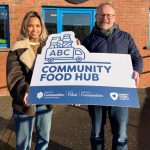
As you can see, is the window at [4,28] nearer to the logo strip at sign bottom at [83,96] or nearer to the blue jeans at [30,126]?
the blue jeans at [30,126]

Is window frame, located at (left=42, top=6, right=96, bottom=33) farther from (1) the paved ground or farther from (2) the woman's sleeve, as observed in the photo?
(2) the woman's sleeve

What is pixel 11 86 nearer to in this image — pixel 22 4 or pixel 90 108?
pixel 90 108

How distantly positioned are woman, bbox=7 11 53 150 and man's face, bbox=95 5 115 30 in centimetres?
59

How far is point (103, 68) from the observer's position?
370 centimetres

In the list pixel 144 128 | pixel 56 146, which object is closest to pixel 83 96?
pixel 56 146

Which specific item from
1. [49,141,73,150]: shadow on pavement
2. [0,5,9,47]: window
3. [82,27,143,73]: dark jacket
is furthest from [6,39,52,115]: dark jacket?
[0,5,9,47]: window

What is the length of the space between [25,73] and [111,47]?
91 centimetres

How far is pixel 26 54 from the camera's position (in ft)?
12.2

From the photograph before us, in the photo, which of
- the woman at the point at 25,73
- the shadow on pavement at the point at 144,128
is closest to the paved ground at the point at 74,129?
the shadow on pavement at the point at 144,128

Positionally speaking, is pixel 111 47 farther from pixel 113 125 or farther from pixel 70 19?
pixel 70 19

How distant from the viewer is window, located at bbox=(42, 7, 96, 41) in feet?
29.8

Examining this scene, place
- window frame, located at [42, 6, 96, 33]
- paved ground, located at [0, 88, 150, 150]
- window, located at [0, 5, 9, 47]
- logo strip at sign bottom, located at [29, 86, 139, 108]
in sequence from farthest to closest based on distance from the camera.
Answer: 1. window frame, located at [42, 6, 96, 33]
2. window, located at [0, 5, 9, 47]
3. paved ground, located at [0, 88, 150, 150]
4. logo strip at sign bottom, located at [29, 86, 139, 108]

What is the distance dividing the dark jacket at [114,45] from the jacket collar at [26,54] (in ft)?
1.97

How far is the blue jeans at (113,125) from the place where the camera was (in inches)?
154
